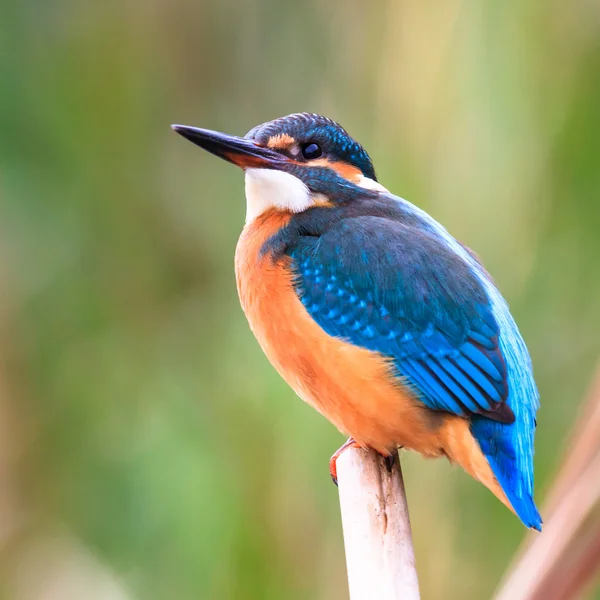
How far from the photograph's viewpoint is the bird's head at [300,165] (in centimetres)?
163

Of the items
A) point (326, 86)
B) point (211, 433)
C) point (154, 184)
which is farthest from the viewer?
point (154, 184)

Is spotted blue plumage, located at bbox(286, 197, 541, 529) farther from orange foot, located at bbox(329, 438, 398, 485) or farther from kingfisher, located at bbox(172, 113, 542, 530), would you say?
orange foot, located at bbox(329, 438, 398, 485)

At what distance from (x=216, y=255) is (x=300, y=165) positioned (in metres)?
0.77

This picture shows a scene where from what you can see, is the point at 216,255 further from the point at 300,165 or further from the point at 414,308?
the point at 414,308

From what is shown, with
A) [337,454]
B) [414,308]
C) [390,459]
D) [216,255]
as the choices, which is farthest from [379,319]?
[216,255]

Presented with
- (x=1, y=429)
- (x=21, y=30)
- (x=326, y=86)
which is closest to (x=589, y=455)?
(x=326, y=86)

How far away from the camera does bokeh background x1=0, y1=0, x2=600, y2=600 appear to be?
5.98 feet

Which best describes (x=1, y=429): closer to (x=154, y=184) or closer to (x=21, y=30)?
(x=154, y=184)

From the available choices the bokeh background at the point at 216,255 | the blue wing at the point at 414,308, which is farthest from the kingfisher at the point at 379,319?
the bokeh background at the point at 216,255

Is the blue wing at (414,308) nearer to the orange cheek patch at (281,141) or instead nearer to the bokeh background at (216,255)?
the orange cheek patch at (281,141)

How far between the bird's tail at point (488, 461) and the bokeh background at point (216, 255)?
43 cm

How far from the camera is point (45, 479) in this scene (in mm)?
2324

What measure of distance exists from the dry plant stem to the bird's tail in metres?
0.12

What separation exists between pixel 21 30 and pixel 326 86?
0.83 metres
